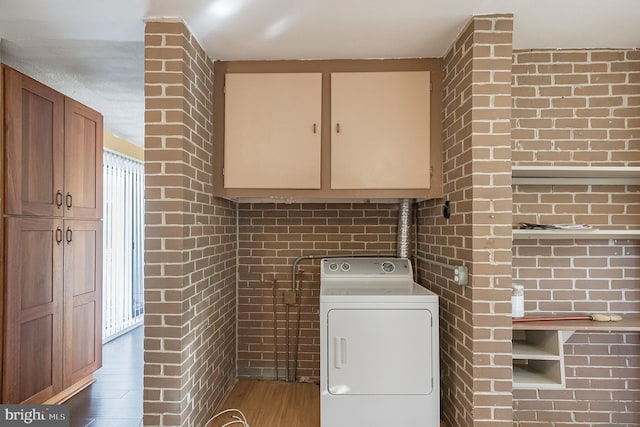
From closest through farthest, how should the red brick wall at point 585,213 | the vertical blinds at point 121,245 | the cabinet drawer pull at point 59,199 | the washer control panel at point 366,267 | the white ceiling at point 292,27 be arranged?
the white ceiling at point 292,27 < the red brick wall at point 585,213 < the washer control panel at point 366,267 < the cabinet drawer pull at point 59,199 < the vertical blinds at point 121,245

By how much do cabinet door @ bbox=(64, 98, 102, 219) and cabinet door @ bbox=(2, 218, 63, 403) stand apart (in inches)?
11.1

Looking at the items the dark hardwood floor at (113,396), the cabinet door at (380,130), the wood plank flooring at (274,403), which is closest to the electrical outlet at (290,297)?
the wood plank flooring at (274,403)

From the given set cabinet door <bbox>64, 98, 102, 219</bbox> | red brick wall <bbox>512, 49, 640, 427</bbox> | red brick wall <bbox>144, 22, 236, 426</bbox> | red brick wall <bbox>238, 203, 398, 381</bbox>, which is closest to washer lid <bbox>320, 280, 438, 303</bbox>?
red brick wall <bbox>238, 203, 398, 381</bbox>

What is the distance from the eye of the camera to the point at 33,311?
2.38 m

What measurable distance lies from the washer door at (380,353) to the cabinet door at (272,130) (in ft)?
2.88

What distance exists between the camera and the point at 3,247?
2182 mm

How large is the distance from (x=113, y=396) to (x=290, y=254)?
1.70m

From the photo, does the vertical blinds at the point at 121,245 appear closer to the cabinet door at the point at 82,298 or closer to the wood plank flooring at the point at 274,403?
the cabinet door at the point at 82,298

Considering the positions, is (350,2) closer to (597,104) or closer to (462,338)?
(597,104)

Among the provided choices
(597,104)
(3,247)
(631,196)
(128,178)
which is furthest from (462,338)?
(128,178)

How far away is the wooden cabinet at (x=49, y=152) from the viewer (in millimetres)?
2246

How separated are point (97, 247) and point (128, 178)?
1.69 m

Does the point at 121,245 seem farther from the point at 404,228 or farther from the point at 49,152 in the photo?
the point at 404,228

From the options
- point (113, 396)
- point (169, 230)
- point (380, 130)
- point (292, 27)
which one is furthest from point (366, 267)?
point (113, 396)
